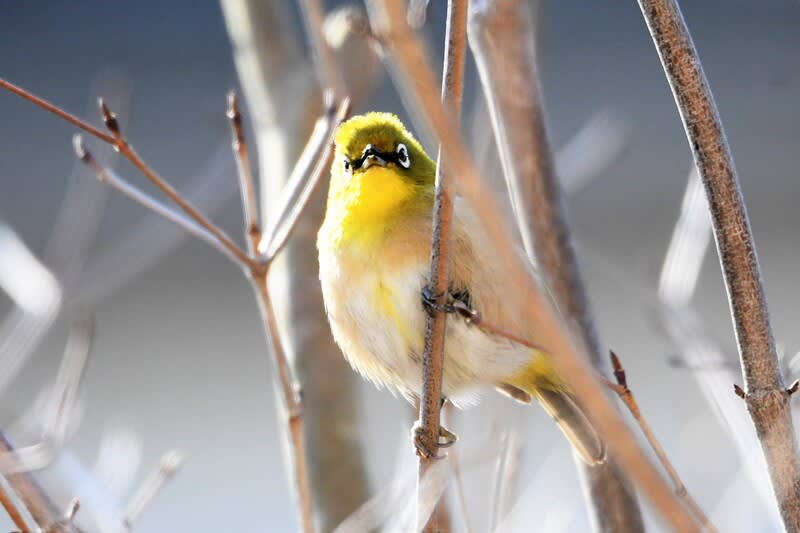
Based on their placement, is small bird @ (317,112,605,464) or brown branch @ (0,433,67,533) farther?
small bird @ (317,112,605,464)

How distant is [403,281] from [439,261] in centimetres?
85

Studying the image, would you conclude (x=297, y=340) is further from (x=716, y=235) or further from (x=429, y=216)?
(x=716, y=235)

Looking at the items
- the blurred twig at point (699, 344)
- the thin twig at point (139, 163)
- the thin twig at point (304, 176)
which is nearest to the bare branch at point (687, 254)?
the blurred twig at point (699, 344)

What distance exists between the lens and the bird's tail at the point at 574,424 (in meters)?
2.43

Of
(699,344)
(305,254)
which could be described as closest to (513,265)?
(699,344)

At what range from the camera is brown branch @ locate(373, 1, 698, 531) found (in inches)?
37.9

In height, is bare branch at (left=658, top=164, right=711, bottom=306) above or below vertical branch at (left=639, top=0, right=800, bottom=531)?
above

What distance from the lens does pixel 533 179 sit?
236 cm

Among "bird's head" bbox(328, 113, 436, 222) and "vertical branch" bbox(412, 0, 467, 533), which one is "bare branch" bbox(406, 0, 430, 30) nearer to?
"bird's head" bbox(328, 113, 436, 222)

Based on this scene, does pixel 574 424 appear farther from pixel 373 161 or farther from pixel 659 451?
pixel 659 451

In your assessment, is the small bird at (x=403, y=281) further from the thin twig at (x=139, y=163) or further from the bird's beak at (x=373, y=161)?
the thin twig at (x=139, y=163)

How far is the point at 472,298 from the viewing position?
257cm

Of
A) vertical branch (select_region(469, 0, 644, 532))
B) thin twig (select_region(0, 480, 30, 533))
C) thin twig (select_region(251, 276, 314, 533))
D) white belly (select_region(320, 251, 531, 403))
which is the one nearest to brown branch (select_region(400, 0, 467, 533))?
thin twig (select_region(251, 276, 314, 533))

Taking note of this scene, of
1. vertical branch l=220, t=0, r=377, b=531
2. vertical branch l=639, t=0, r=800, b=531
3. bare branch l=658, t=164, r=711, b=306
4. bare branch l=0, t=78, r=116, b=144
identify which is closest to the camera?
vertical branch l=639, t=0, r=800, b=531
